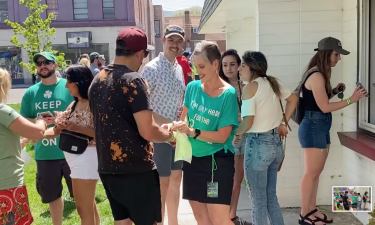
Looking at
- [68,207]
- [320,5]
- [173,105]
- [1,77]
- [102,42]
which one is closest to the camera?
[1,77]

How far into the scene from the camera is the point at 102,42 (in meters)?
32.7

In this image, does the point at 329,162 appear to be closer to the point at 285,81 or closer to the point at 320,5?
the point at 285,81

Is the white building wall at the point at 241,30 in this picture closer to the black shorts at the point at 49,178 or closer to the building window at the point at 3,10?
the black shorts at the point at 49,178

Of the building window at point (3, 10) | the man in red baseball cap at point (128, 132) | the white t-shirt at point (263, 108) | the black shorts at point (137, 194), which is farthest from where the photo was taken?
the building window at point (3, 10)

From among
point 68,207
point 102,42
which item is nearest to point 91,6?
point 102,42

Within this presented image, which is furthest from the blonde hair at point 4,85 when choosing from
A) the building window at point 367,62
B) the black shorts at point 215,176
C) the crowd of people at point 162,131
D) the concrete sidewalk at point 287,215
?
the building window at point 367,62

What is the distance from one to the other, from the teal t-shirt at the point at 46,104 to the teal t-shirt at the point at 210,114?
143 centimetres

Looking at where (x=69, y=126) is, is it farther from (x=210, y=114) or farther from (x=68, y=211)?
(x=68, y=211)

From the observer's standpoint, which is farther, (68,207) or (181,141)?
(68,207)

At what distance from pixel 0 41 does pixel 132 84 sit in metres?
34.6

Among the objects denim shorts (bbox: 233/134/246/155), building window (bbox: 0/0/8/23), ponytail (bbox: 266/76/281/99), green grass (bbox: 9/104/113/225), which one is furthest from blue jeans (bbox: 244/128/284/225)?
building window (bbox: 0/0/8/23)

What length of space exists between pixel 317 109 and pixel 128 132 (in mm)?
2301

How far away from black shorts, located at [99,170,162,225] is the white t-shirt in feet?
3.68

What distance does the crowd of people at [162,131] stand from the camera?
278 cm
